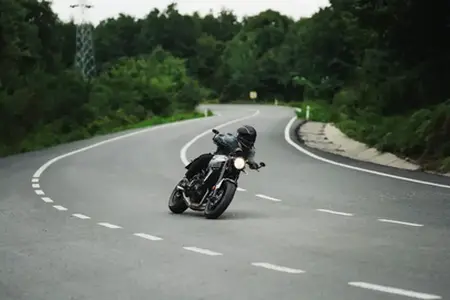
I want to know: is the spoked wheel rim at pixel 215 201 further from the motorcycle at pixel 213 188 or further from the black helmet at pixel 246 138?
the black helmet at pixel 246 138

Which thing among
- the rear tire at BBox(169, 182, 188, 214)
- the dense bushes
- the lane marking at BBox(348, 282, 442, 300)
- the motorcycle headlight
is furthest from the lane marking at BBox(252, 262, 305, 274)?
the dense bushes

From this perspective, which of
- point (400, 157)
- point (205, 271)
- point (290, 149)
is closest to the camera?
point (205, 271)

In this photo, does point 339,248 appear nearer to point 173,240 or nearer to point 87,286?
point 173,240

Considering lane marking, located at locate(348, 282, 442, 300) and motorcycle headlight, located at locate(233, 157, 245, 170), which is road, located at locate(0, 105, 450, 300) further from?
motorcycle headlight, located at locate(233, 157, 245, 170)

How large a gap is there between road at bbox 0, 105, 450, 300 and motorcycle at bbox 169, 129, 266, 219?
186mm

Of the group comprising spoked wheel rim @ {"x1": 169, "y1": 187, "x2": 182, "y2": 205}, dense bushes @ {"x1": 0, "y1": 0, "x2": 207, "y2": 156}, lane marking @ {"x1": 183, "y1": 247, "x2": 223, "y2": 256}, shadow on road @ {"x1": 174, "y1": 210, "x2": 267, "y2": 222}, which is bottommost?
dense bushes @ {"x1": 0, "y1": 0, "x2": 207, "y2": 156}

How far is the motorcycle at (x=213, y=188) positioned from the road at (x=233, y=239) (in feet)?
0.61

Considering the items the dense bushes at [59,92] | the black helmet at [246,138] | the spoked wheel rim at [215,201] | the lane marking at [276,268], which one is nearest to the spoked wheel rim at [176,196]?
the spoked wheel rim at [215,201]

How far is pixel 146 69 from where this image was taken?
314 feet

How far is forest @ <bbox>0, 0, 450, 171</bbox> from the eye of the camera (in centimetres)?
2670

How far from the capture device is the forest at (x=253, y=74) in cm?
2670

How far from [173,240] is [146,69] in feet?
279

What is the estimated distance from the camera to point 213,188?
14094 millimetres

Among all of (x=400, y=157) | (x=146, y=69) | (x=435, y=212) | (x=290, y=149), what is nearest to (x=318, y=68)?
(x=146, y=69)
